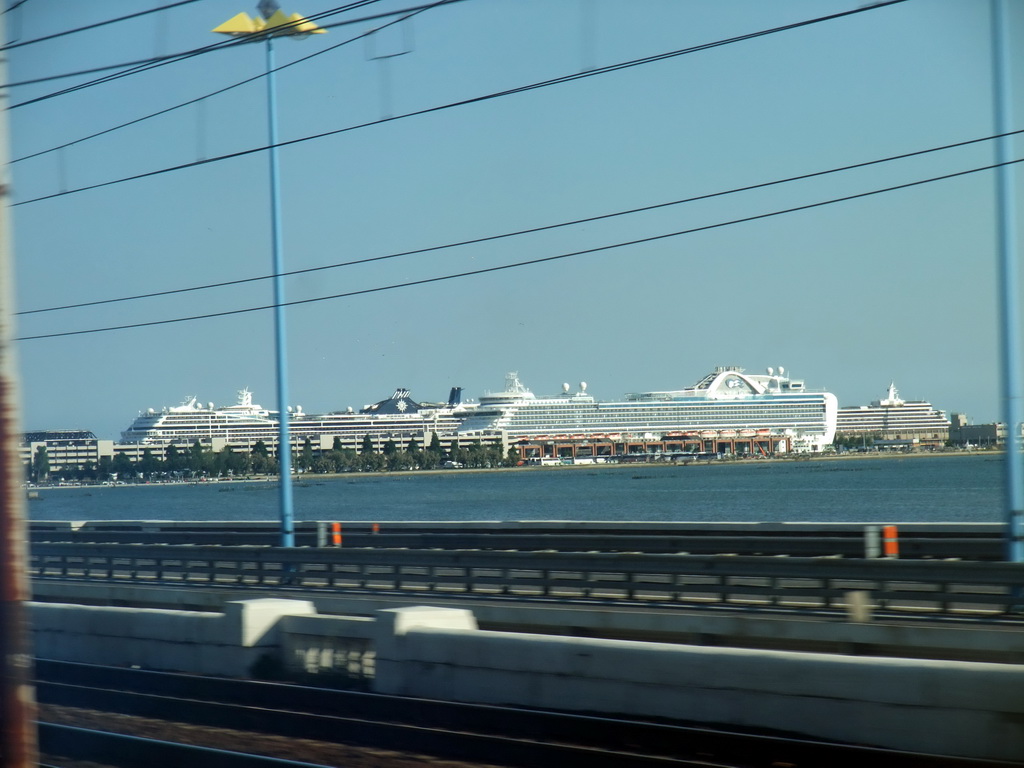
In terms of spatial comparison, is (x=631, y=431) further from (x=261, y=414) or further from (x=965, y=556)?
(x=965, y=556)

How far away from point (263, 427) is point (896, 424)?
9077 cm

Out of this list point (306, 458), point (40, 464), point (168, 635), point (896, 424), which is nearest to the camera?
point (168, 635)

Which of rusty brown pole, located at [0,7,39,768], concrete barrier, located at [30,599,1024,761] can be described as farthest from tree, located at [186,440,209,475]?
rusty brown pole, located at [0,7,39,768]

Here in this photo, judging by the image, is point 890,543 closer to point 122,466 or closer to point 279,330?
point 279,330

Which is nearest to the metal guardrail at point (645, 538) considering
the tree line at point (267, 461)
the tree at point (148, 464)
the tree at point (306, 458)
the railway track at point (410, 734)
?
the railway track at point (410, 734)

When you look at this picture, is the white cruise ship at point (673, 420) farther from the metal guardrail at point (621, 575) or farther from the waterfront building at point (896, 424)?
the metal guardrail at point (621, 575)

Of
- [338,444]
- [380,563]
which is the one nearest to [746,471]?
[338,444]

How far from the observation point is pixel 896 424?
14462cm

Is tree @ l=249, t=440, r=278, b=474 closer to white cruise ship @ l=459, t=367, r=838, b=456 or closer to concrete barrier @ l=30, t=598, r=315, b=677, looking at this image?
white cruise ship @ l=459, t=367, r=838, b=456

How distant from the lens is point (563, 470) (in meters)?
131

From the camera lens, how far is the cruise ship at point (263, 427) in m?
89.0

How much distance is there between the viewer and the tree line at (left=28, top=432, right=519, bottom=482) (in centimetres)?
6588

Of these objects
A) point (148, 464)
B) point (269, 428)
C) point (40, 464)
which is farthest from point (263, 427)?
point (40, 464)

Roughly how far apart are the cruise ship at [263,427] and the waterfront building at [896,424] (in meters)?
56.2
